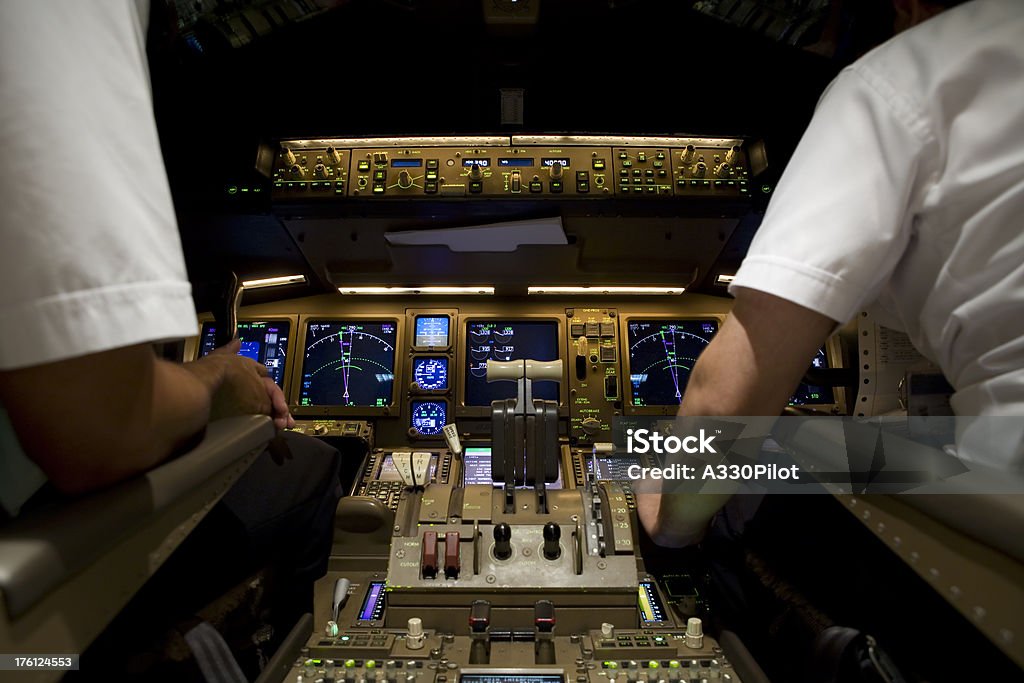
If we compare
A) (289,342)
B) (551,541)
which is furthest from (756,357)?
(289,342)

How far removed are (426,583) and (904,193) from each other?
4.21ft

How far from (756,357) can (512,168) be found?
1.91 metres

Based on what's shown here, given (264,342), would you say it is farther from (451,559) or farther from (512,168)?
(451,559)

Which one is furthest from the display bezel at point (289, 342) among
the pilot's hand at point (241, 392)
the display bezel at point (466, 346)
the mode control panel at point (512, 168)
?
the pilot's hand at point (241, 392)

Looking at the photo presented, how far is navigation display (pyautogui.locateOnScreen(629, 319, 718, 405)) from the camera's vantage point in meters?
2.84

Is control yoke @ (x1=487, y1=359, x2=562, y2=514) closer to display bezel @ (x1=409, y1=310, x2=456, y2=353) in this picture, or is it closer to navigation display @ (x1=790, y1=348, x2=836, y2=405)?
display bezel @ (x1=409, y1=310, x2=456, y2=353)

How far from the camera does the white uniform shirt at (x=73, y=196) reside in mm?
538

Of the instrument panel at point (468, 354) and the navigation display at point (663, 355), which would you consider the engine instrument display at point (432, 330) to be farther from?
the navigation display at point (663, 355)

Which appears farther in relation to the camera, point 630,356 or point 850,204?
point 630,356

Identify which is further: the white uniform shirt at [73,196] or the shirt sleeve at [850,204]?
the shirt sleeve at [850,204]

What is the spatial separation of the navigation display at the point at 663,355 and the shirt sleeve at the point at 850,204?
2.07m

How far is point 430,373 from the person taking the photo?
284 centimetres

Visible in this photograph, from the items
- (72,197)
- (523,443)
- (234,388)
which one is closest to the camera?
(72,197)

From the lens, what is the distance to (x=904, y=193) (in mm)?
774
